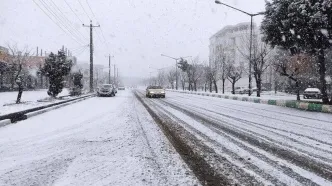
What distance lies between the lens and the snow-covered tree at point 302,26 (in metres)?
20.4

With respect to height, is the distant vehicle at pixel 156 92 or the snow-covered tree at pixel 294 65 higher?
the snow-covered tree at pixel 294 65

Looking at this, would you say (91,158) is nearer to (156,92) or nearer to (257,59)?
(156,92)

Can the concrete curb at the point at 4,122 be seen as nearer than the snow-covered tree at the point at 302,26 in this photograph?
Yes

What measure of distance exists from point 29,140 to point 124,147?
2779 millimetres

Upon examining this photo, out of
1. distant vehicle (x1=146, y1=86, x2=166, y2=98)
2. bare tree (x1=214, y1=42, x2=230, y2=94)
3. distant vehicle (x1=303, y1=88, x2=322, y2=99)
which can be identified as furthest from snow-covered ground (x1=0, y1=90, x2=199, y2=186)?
bare tree (x1=214, y1=42, x2=230, y2=94)

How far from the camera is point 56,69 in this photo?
102 feet

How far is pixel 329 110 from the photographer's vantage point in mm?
18797

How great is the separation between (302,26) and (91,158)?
727 inches

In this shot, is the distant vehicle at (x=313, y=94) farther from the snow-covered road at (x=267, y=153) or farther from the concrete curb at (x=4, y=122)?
→ the concrete curb at (x=4, y=122)

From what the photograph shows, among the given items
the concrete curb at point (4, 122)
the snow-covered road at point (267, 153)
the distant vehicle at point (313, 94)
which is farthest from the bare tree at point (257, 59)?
the concrete curb at point (4, 122)

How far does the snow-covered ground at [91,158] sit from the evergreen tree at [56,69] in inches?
849

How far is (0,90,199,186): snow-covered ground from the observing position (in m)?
5.07

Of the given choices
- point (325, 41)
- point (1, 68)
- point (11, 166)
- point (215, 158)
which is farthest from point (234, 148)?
point (1, 68)

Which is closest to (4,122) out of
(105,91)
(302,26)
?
(302,26)
